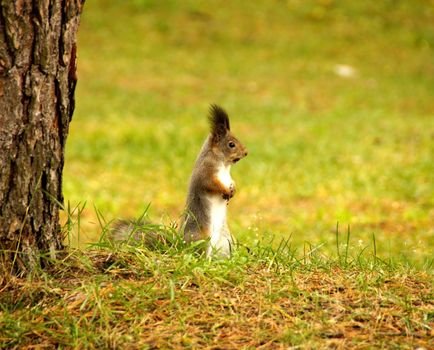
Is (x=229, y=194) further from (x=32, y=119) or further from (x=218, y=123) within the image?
(x=32, y=119)

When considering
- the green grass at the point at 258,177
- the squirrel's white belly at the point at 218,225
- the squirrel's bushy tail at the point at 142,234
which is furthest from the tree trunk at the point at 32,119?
the squirrel's white belly at the point at 218,225

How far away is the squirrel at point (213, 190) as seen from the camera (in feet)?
17.1

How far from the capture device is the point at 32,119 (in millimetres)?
4289

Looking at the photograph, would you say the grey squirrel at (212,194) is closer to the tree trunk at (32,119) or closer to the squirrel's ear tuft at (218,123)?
the squirrel's ear tuft at (218,123)

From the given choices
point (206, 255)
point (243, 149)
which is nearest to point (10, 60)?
point (206, 255)

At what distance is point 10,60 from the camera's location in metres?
4.20

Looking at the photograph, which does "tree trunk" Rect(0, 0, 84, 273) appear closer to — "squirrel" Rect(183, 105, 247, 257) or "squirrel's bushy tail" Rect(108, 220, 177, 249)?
"squirrel's bushy tail" Rect(108, 220, 177, 249)

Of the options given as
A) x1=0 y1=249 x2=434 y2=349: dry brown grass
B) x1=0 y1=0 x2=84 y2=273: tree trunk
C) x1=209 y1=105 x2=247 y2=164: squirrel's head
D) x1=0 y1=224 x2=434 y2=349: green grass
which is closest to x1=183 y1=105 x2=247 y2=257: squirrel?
x1=209 y1=105 x2=247 y2=164: squirrel's head

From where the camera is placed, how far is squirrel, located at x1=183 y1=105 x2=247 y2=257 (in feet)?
17.1

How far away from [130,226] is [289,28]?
19.6 meters

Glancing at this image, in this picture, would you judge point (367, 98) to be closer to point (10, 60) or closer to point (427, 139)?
point (427, 139)

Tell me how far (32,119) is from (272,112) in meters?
13.0

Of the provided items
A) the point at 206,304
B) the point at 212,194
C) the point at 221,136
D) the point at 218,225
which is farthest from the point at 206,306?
the point at 221,136

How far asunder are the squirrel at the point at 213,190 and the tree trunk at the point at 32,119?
38.4 inches
